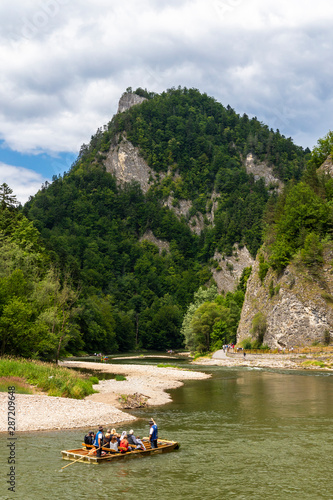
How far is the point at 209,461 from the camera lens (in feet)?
74.2

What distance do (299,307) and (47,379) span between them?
5990 centimetres

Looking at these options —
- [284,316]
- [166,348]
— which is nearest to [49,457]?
[284,316]

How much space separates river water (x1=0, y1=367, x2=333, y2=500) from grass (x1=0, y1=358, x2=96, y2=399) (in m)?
7.01

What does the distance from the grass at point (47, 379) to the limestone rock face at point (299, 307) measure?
53630 mm

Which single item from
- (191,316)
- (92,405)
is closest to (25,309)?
(92,405)

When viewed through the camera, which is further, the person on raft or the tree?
the tree

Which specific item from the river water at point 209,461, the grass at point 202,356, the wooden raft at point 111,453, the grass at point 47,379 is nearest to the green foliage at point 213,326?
the grass at point 202,356

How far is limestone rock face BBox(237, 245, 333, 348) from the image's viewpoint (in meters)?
85.8

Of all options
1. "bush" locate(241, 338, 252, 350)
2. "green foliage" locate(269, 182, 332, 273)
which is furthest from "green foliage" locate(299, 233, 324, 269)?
"bush" locate(241, 338, 252, 350)

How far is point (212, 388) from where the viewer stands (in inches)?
1941

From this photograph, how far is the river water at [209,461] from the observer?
1881 centimetres

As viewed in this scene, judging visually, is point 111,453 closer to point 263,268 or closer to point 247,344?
point 247,344

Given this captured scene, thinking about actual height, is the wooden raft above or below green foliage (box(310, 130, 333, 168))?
below

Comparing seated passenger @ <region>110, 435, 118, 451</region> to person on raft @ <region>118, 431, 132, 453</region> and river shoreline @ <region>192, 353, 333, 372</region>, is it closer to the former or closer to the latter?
person on raft @ <region>118, 431, 132, 453</region>
